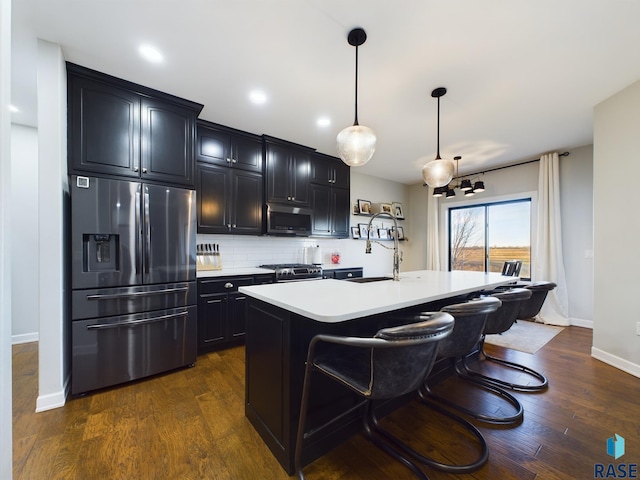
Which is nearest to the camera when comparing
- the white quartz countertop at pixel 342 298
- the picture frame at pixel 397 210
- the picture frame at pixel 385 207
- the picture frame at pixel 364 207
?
the white quartz countertop at pixel 342 298

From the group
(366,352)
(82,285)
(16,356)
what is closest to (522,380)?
(366,352)

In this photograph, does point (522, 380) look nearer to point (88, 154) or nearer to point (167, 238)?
point (167, 238)

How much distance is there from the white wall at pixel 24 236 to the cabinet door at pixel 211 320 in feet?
7.38

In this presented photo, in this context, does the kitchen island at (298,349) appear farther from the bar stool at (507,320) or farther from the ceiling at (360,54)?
the ceiling at (360,54)

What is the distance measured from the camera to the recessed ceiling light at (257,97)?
2669 millimetres

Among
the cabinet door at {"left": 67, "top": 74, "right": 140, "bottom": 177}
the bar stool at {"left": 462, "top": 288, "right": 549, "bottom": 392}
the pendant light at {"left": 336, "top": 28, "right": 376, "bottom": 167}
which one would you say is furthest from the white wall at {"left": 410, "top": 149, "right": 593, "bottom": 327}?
the cabinet door at {"left": 67, "top": 74, "right": 140, "bottom": 177}

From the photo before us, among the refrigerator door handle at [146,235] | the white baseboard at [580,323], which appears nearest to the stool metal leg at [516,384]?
the white baseboard at [580,323]

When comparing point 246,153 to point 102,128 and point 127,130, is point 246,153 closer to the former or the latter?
point 127,130

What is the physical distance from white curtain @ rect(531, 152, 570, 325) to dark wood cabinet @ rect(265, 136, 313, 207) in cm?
388

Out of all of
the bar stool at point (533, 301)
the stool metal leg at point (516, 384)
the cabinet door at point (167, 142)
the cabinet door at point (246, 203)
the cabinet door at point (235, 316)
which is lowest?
the stool metal leg at point (516, 384)

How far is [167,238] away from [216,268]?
105cm

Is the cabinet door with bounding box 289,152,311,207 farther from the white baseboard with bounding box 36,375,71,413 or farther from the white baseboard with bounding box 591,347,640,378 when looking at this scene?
the white baseboard with bounding box 591,347,640,378

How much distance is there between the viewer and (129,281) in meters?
2.33

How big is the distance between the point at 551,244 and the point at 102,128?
19.9 ft
